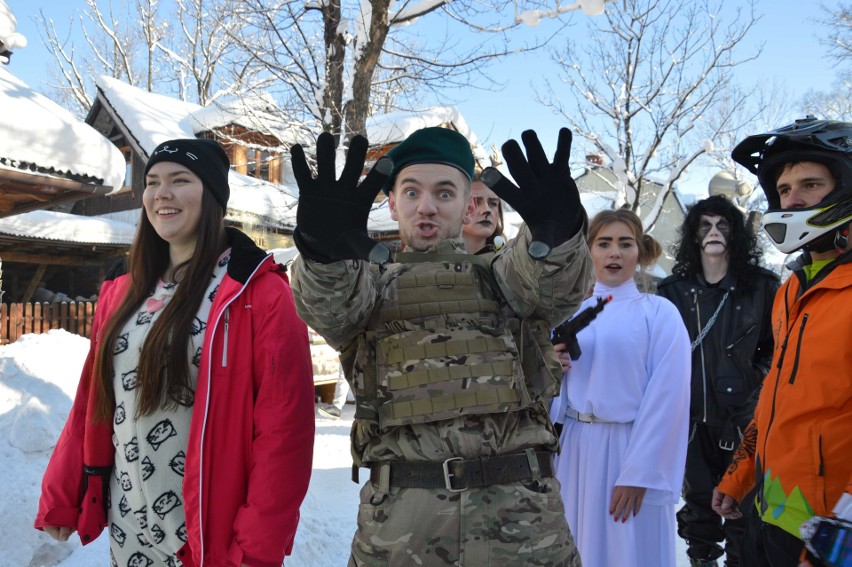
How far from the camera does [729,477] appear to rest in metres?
2.41

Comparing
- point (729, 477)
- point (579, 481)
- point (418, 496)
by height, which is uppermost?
point (418, 496)

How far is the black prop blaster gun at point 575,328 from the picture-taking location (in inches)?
118

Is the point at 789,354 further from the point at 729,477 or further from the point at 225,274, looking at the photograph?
the point at 225,274

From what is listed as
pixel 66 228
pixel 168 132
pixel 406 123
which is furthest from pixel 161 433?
pixel 168 132

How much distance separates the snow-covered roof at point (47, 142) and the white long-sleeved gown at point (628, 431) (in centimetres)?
411

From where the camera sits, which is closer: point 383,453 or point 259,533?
point 383,453

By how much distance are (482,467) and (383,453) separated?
0.95ft

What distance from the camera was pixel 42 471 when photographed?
4516mm

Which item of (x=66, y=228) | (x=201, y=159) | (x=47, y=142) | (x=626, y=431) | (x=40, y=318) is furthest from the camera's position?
(x=66, y=228)

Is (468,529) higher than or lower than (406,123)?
lower

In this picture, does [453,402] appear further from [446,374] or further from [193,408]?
[193,408]

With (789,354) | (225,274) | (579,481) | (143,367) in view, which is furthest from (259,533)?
(789,354)

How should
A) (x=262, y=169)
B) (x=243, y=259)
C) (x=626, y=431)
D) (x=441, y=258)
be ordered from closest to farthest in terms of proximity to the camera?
(x=441, y=258) < (x=243, y=259) < (x=626, y=431) < (x=262, y=169)

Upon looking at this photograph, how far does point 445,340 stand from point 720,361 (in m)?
2.65
